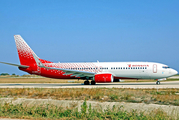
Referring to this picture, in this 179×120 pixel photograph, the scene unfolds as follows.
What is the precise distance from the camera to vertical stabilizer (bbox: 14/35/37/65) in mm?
36375

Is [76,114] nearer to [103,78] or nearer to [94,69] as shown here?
[103,78]

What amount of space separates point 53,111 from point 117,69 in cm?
2223

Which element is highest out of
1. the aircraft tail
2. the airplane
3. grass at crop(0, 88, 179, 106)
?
the aircraft tail

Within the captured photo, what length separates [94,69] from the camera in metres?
33.9

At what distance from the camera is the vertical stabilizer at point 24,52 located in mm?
36375

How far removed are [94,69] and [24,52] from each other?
1289 cm

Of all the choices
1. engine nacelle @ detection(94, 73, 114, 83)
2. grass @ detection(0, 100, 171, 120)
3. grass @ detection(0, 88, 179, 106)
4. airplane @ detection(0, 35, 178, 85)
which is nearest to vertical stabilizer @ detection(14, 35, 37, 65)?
airplane @ detection(0, 35, 178, 85)

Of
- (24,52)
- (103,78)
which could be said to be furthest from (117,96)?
(24,52)

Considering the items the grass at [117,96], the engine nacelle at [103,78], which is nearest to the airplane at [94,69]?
the engine nacelle at [103,78]

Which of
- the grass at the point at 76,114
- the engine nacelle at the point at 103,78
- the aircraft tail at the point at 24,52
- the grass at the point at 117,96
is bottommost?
the grass at the point at 76,114

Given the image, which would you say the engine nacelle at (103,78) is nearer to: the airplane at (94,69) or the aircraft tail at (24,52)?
the airplane at (94,69)

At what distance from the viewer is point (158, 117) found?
9516 mm

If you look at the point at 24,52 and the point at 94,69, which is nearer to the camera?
the point at 94,69

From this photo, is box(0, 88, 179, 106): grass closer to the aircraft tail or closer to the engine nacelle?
the engine nacelle
